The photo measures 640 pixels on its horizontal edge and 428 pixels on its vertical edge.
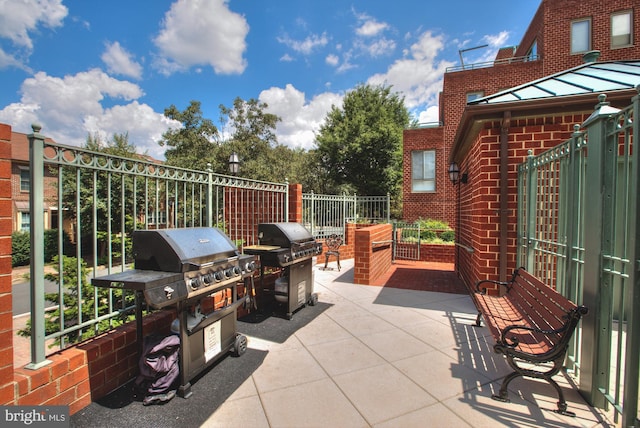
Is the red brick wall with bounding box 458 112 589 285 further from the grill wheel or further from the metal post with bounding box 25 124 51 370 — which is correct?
the metal post with bounding box 25 124 51 370

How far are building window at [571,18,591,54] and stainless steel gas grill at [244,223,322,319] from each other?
15630 mm

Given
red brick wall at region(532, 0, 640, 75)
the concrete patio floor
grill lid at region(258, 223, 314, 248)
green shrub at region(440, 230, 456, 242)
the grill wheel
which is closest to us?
the concrete patio floor

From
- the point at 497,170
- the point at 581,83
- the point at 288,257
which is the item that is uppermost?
the point at 581,83

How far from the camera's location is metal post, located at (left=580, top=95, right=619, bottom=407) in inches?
84.6

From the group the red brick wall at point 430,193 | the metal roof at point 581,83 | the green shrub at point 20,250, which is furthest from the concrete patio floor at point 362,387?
the green shrub at point 20,250

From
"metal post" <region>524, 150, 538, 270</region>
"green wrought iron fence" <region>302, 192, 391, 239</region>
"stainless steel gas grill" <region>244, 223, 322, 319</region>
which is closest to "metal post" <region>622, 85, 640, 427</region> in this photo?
"metal post" <region>524, 150, 538, 270</region>

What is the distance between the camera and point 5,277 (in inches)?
71.7

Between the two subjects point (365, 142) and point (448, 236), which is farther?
point (365, 142)

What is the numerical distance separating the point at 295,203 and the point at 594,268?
4424 millimetres

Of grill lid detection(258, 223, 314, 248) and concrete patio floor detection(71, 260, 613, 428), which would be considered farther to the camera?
grill lid detection(258, 223, 314, 248)

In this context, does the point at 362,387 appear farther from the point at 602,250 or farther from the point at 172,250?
the point at 602,250

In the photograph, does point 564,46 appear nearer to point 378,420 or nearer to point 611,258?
point 611,258

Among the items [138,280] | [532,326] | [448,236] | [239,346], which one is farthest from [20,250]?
[532,326]

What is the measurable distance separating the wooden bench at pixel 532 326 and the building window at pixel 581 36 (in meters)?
14.8
